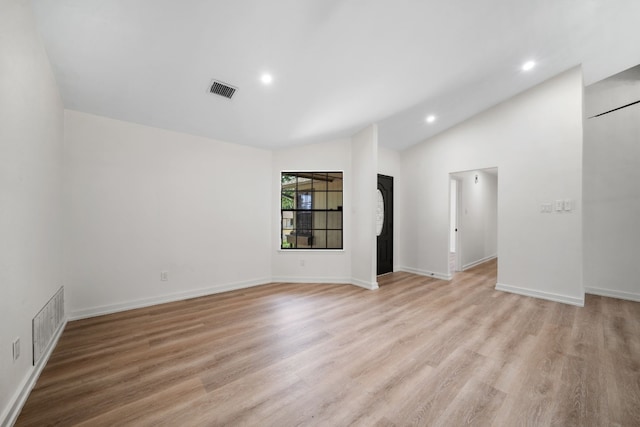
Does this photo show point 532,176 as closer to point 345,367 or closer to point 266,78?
point 345,367

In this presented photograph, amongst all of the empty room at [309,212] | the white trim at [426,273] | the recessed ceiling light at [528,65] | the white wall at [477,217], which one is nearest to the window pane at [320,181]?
the empty room at [309,212]

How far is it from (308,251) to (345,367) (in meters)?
2.64

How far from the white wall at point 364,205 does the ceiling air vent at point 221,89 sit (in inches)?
89.9

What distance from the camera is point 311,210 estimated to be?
4.61 meters

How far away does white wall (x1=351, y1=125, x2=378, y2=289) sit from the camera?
4.14 meters

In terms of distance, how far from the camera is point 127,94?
8.61 feet

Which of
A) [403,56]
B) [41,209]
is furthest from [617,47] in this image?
[41,209]

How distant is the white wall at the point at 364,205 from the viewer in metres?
4.14

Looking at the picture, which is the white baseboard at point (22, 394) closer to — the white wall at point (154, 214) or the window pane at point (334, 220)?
the white wall at point (154, 214)

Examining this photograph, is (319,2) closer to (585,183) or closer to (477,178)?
(585,183)

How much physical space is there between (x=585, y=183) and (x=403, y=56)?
403cm

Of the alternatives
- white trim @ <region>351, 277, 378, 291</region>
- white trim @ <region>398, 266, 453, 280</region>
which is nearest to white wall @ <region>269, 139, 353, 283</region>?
white trim @ <region>351, 277, 378, 291</region>

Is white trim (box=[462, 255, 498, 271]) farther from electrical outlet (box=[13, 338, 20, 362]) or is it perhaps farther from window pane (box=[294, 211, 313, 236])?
electrical outlet (box=[13, 338, 20, 362])

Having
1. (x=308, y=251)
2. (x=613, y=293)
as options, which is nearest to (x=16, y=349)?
(x=308, y=251)
